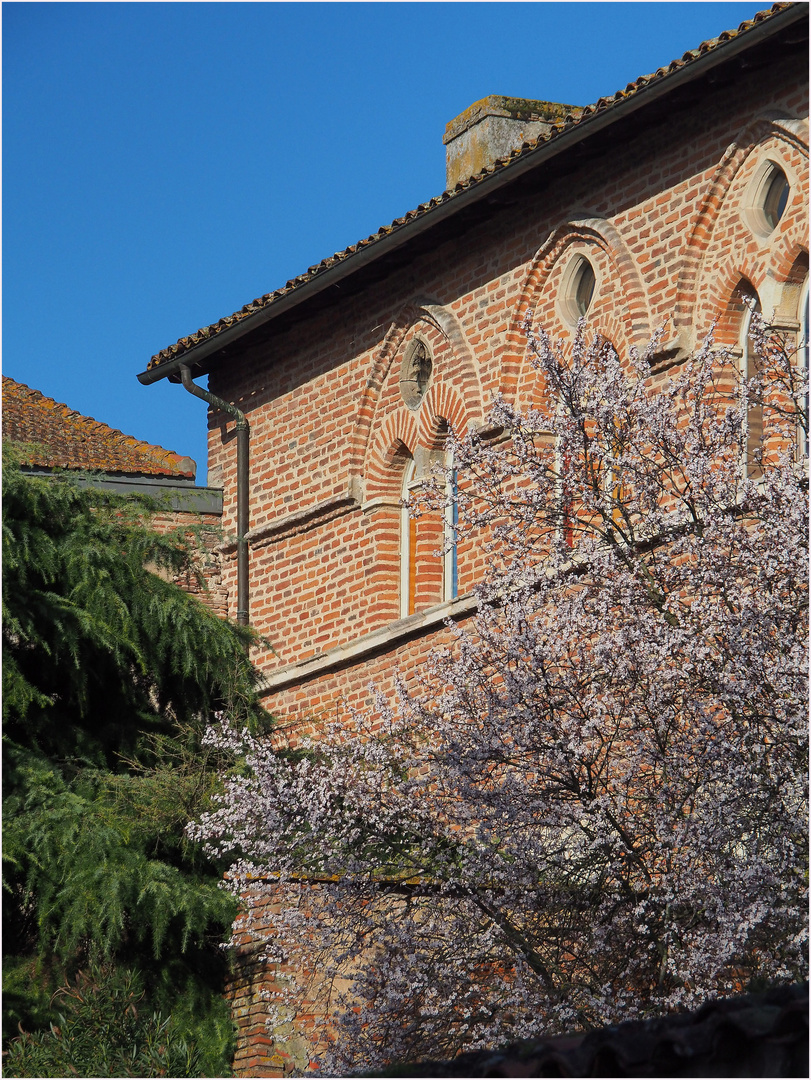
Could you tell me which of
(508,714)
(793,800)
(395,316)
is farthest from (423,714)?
(395,316)

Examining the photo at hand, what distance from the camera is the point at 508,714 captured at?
8.34 meters

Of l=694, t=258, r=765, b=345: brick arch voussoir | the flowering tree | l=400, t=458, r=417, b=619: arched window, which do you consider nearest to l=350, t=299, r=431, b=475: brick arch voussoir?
l=400, t=458, r=417, b=619: arched window

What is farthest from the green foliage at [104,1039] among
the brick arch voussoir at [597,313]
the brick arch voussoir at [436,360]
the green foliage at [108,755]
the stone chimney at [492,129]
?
the stone chimney at [492,129]

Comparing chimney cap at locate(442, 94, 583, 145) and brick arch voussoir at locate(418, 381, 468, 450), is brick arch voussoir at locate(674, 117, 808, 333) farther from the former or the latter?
chimney cap at locate(442, 94, 583, 145)

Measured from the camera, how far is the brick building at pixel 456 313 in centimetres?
1297

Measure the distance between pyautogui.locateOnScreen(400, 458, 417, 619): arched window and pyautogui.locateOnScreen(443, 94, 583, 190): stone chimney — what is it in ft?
16.6

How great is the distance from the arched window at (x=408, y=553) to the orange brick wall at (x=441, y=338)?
0.31 ft

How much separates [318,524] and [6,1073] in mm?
8760

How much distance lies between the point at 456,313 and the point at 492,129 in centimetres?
517

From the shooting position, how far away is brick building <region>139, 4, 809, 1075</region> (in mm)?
12969

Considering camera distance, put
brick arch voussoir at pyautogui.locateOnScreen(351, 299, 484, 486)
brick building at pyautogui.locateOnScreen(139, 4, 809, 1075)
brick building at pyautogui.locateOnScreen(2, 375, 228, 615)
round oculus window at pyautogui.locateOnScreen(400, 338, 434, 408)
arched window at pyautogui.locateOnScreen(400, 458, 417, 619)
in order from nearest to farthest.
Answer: brick building at pyautogui.locateOnScreen(139, 4, 809, 1075), brick arch voussoir at pyautogui.locateOnScreen(351, 299, 484, 486), arched window at pyautogui.locateOnScreen(400, 458, 417, 619), round oculus window at pyautogui.locateOnScreen(400, 338, 434, 408), brick building at pyautogui.locateOnScreen(2, 375, 228, 615)

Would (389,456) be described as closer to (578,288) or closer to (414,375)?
(414,375)

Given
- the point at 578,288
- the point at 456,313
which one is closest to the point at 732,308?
the point at 578,288

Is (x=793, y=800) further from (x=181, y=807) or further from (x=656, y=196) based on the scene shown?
(x=656, y=196)
